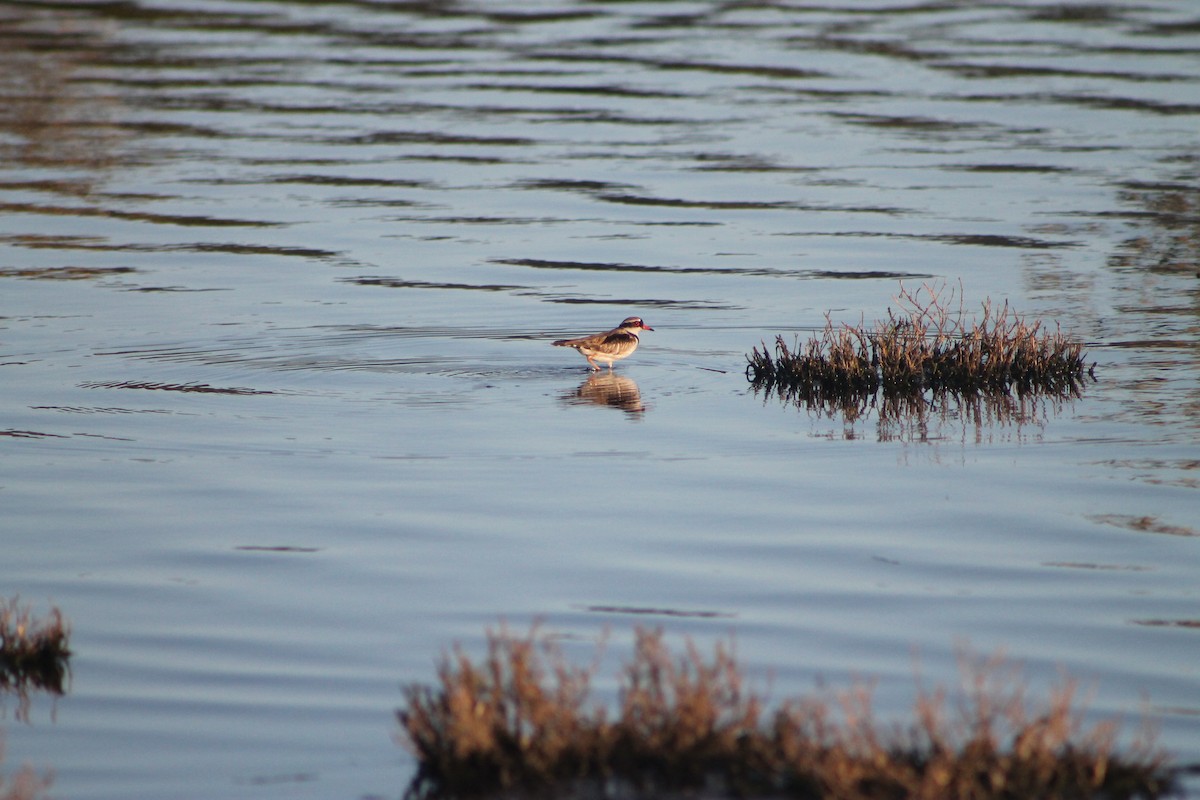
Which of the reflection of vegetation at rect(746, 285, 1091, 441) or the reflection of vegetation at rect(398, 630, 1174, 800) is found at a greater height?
the reflection of vegetation at rect(746, 285, 1091, 441)

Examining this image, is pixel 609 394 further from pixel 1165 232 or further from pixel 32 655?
pixel 1165 232

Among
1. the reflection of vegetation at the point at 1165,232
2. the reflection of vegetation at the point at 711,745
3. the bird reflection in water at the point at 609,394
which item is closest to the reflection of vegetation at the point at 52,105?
the bird reflection in water at the point at 609,394

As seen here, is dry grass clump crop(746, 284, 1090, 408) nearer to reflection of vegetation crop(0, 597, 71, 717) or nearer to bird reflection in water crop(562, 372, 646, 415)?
bird reflection in water crop(562, 372, 646, 415)

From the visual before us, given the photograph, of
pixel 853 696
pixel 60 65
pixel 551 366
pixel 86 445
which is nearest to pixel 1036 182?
pixel 551 366

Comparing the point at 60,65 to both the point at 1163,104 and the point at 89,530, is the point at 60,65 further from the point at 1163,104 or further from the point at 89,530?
the point at 89,530

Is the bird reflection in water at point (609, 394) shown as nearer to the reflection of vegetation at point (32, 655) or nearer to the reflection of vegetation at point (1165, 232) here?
the reflection of vegetation at point (32, 655)

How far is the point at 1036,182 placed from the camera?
86.6 feet

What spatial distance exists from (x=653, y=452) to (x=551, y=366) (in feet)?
11.4

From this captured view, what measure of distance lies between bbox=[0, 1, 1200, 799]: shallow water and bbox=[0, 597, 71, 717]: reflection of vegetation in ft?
0.67

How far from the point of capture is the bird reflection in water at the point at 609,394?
1453 cm

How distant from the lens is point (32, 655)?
→ 838 cm

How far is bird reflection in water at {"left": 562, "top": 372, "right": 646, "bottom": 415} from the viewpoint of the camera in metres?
14.5

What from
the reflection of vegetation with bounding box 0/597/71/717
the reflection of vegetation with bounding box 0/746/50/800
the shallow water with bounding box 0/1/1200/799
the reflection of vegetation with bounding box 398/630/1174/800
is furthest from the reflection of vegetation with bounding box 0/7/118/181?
the reflection of vegetation with bounding box 398/630/1174/800

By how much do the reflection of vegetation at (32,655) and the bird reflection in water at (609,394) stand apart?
6.53 m
